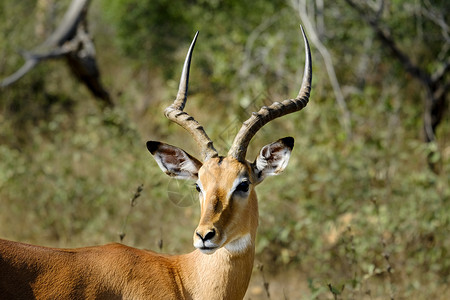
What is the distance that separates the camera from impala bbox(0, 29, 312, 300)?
4.02 metres

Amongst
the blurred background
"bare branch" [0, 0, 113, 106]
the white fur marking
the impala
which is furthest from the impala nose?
"bare branch" [0, 0, 113, 106]

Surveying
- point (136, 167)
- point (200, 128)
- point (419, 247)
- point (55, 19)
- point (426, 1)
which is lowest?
point (55, 19)

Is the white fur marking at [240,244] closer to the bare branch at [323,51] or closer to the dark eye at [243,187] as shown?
the dark eye at [243,187]

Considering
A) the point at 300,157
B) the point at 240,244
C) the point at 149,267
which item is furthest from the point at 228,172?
the point at 300,157

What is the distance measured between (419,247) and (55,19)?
11457 millimetres

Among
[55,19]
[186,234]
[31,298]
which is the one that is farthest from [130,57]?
[31,298]

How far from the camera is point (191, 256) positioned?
460 centimetres

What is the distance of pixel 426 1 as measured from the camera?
8586 mm

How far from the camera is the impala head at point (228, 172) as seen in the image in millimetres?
4223

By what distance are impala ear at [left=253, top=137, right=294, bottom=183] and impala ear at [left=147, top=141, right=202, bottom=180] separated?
45cm

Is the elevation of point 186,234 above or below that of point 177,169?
below

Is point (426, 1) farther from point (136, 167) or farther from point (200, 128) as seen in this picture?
point (200, 128)

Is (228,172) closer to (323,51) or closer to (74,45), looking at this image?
(323,51)

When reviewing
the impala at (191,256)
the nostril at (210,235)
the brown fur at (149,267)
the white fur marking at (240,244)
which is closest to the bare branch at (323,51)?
the impala at (191,256)
